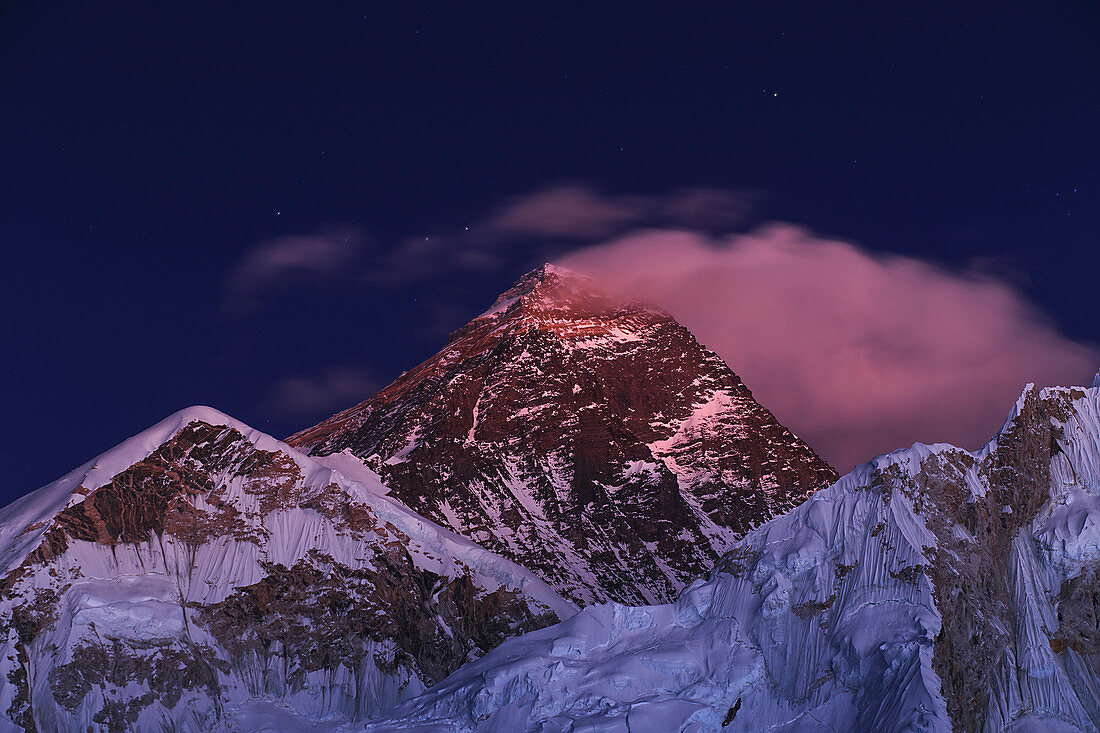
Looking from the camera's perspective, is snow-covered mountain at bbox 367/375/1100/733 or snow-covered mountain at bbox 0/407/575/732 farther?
snow-covered mountain at bbox 0/407/575/732

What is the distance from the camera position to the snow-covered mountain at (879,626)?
86875mm

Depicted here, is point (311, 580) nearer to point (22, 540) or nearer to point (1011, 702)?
point (22, 540)

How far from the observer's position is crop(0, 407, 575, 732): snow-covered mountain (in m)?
128

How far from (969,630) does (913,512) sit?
1074cm

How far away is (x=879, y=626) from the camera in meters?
88.2

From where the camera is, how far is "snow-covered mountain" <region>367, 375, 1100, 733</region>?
86875 millimetres

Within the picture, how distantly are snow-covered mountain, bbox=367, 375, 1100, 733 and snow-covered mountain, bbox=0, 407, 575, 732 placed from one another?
3929 cm

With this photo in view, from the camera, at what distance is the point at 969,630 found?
3504 inches

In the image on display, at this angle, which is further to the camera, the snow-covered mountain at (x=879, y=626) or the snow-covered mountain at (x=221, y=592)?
the snow-covered mountain at (x=221, y=592)

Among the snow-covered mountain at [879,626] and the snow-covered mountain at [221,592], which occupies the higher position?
the snow-covered mountain at [221,592]

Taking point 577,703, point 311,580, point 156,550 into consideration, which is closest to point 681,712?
point 577,703

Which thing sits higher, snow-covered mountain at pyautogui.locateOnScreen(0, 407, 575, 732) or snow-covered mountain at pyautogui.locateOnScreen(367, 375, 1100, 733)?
snow-covered mountain at pyautogui.locateOnScreen(0, 407, 575, 732)

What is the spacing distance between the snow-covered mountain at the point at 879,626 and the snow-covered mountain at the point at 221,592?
39292mm

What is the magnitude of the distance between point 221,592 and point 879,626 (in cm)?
8172
